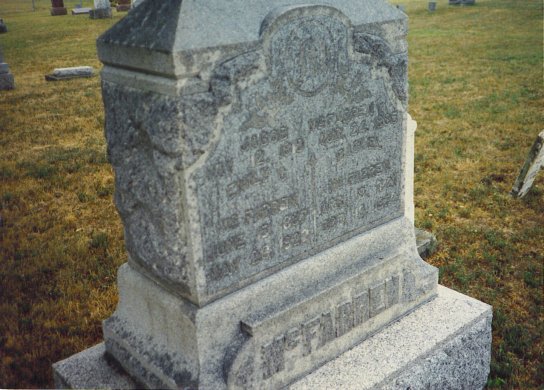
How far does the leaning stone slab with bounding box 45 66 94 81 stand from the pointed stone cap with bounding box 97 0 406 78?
1195 cm

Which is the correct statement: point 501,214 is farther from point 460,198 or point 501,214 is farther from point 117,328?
point 117,328

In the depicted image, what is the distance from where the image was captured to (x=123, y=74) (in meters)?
2.36

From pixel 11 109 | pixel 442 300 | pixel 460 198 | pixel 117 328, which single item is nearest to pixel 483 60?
pixel 460 198

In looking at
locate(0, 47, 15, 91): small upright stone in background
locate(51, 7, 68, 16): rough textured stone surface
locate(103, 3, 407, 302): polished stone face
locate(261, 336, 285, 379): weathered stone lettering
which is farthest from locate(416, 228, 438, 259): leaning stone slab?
locate(51, 7, 68, 16): rough textured stone surface

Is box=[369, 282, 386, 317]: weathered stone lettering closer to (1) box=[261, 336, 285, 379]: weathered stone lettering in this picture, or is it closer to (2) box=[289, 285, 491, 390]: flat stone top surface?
(2) box=[289, 285, 491, 390]: flat stone top surface

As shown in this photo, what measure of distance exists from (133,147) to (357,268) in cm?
124

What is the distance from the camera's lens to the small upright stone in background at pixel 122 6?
28859 mm

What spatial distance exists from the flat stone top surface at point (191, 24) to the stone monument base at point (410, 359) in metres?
1.53

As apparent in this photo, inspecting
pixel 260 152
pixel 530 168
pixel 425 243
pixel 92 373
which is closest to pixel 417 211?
pixel 425 243

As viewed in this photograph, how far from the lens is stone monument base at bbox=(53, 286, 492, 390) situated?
2.76 metres

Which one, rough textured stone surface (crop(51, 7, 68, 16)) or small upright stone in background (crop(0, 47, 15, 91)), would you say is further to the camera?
rough textured stone surface (crop(51, 7, 68, 16))

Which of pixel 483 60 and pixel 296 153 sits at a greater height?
pixel 296 153

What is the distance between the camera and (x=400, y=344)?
9.78ft

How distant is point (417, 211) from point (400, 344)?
10.3 feet
